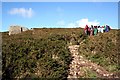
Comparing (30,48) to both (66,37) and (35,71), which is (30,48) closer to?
(35,71)

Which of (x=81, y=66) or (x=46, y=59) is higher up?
(x=46, y=59)

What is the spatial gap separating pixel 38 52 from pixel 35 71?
2569 mm

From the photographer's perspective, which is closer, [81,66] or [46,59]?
[46,59]

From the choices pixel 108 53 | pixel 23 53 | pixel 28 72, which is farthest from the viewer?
pixel 108 53

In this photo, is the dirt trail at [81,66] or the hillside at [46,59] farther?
the dirt trail at [81,66]

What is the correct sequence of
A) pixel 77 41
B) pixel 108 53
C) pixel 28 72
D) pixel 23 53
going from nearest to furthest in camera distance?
pixel 28 72
pixel 23 53
pixel 108 53
pixel 77 41

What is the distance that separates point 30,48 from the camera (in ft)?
60.1

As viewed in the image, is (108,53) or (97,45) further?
(97,45)

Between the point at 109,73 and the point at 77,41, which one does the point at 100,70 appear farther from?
the point at 77,41

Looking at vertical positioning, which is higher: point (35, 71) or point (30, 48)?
point (30, 48)

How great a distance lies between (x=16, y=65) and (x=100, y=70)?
556 cm

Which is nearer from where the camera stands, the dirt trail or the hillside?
the hillside

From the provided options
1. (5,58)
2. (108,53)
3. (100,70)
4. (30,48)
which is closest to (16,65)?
(5,58)

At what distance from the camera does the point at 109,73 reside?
17.7m
